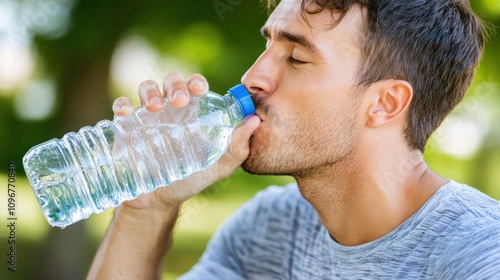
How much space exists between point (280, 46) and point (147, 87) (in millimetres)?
373

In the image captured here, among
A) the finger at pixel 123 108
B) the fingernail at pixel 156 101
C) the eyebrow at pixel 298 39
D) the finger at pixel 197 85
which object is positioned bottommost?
the finger at pixel 123 108

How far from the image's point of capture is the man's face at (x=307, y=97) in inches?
76.6

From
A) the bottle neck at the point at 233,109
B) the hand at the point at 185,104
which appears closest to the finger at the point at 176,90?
the hand at the point at 185,104

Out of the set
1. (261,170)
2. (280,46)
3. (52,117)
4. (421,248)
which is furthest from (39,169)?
(52,117)

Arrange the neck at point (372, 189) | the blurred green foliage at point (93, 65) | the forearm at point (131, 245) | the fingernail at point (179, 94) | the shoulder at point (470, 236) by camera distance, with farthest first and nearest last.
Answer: the blurred green foliage at point (93, 65) < the forearm at point (131, 245) < the neck at point (372, 189) < the fingernail at point (179, 94) < the shoulder at point (470, 236)

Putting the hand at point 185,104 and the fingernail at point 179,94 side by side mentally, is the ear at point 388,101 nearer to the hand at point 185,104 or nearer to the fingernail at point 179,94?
the hand at point 185,104

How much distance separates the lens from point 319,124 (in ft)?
6.46

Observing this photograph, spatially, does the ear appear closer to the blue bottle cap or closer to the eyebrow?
the eyebrow

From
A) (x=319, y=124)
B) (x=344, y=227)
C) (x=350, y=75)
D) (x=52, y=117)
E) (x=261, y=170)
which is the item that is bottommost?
(x=52, y=117)

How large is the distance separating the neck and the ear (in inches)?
3.8

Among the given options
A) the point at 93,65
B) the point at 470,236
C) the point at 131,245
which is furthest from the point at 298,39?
the point at 93,65

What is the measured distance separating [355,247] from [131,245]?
2.13 ft

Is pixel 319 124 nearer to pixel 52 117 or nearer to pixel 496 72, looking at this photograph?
pixel 496 72

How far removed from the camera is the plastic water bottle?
2.04m
